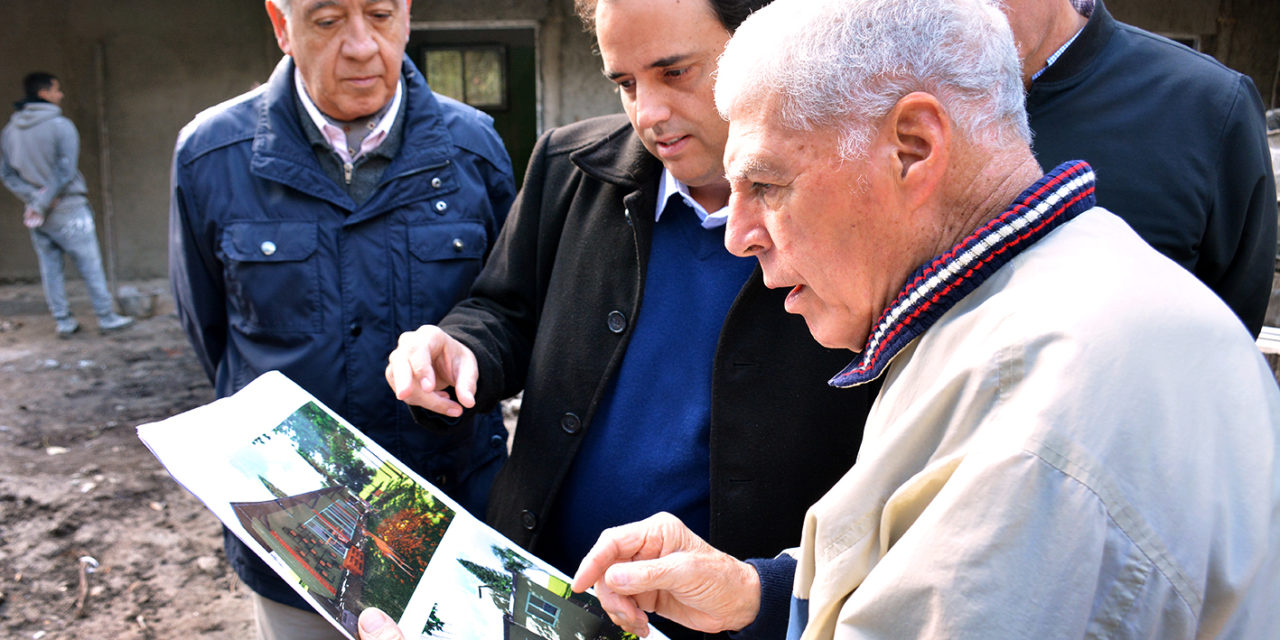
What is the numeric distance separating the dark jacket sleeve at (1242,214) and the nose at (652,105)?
1.00 metres

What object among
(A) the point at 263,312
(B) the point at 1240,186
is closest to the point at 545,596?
(A) the point at 263,312

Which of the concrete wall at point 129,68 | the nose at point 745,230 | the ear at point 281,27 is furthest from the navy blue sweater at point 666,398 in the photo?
the concrete wall at point 129,68

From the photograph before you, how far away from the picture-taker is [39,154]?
8062mm

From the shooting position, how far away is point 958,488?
0.84 meters

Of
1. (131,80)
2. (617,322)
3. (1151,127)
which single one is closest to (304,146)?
(617,322)

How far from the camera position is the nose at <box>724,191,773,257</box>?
1.20m

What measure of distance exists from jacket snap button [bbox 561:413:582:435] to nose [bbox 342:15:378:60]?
1026 mm

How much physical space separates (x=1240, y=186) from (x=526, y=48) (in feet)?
27.3

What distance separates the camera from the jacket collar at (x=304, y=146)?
2137 millimetres

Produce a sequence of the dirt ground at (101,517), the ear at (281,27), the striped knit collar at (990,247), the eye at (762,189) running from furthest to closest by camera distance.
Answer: the dirt ground at (101,517) → the ear at (281,27) → the eye at (762,189) → the striped knit collar at (990,247)

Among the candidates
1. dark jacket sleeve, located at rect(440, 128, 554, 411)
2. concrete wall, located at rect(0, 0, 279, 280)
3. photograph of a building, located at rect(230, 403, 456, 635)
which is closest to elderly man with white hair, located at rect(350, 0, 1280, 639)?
photograph of a building, located at rect(230, 403, 456, 635)

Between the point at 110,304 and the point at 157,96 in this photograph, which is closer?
the point at 110,304

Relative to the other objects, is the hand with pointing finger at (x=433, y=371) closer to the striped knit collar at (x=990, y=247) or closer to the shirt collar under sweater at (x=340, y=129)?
the shirt collar under sweater at (x=340, y=129)

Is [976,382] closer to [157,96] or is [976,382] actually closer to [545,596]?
[545,596]
